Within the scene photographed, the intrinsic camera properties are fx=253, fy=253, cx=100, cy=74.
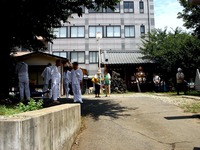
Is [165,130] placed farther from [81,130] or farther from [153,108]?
[153,108]

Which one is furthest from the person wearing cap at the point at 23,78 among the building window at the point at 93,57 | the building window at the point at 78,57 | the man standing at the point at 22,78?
the building window at the point at 78,57

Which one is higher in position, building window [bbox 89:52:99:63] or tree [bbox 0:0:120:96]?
building window [bbox 89:52:99:63]

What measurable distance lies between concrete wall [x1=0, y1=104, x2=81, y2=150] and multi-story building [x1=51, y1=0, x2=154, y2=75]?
100ft

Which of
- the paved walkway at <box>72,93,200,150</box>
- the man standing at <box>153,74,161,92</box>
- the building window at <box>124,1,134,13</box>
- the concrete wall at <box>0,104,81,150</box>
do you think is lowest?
the paved walkway at <box>72,93,200,150</box>

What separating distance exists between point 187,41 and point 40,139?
22.4 m

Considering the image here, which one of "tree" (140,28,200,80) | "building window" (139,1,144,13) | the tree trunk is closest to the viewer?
the tree trunk

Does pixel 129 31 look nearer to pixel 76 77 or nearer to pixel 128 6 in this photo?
pixel 128 6

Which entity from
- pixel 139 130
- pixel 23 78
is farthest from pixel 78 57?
pixel 139 130

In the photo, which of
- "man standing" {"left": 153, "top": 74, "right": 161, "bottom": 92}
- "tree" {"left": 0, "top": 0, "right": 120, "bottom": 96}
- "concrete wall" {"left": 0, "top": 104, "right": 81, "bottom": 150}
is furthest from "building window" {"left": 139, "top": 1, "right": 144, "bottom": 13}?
"concrete wall" {"left": 0, "top": 104, "right": 81, "bottom": 150}

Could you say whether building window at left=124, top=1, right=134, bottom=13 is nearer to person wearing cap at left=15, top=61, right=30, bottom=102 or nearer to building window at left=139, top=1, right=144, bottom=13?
building window at left=139, top=1, right=144, bottom=13

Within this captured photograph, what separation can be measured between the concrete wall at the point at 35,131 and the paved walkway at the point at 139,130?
1170 mm

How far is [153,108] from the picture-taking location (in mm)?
10438

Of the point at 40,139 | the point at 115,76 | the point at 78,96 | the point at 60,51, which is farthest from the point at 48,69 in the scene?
the point at 60,51

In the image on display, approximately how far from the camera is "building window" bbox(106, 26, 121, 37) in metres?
37.0
